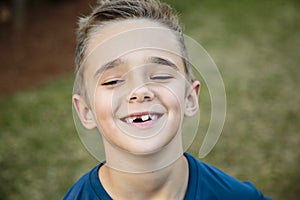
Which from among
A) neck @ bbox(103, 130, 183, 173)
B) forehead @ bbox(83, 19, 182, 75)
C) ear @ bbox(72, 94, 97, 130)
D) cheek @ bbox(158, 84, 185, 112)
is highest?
forehead @ bbox(83, 19, 182, 75)

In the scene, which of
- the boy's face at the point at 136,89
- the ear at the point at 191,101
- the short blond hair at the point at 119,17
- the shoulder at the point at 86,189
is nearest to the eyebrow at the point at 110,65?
the boy's face at the point at 136,89

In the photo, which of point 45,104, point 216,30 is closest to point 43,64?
point 45,104

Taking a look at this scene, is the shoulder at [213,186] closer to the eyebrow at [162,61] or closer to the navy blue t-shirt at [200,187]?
the navy blue t-shirt at [200,187]

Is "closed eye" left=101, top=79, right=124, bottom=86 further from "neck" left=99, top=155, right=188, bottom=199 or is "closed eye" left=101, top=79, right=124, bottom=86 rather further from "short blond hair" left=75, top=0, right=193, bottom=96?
"neck" left=99, top=155, right=188, bottom=199

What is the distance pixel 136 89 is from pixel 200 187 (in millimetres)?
464

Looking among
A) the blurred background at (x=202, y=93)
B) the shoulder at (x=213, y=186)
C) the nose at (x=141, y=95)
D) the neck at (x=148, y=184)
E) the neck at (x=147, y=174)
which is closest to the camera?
the nose at (x=141, y=95)

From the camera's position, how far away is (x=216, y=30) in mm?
5430

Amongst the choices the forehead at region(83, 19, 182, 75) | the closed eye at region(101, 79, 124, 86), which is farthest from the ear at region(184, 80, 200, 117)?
the closed eye at region(101, 79, 124, 86)

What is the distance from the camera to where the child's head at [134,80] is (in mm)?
1164

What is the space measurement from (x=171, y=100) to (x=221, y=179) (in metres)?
0.46

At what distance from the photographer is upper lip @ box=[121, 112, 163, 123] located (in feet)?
3.84

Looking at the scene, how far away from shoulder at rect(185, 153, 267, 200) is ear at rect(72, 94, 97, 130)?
0.34 meters

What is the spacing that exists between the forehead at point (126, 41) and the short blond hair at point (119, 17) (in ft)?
0.06

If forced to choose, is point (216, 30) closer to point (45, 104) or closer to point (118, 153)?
A: point (45, 104)
